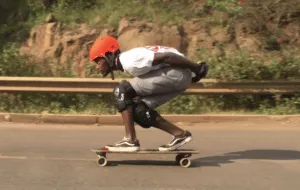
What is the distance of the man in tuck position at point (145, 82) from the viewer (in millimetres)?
6148

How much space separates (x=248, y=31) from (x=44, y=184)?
8.51 metres

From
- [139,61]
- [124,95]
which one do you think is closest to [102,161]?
[124,95]

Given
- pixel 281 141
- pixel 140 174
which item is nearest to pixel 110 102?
pixel 281 141

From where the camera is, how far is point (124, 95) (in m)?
6.22

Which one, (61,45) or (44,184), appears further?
(61,45)

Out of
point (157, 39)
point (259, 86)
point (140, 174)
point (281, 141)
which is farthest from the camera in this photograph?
point (157, 39)

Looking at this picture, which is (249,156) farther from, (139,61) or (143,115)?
(139,61)

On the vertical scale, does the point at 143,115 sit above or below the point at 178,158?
above

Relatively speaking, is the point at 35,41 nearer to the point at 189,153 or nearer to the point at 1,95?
the point at 1,95

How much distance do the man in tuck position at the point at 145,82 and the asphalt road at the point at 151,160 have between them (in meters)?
0.46

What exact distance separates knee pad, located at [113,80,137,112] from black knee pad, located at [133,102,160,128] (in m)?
0.11

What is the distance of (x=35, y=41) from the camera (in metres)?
13.4

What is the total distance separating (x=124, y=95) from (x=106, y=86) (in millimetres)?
3892

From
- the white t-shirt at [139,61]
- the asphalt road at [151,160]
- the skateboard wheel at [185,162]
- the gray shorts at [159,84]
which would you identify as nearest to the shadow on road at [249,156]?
the asphalt road at [151,160]
